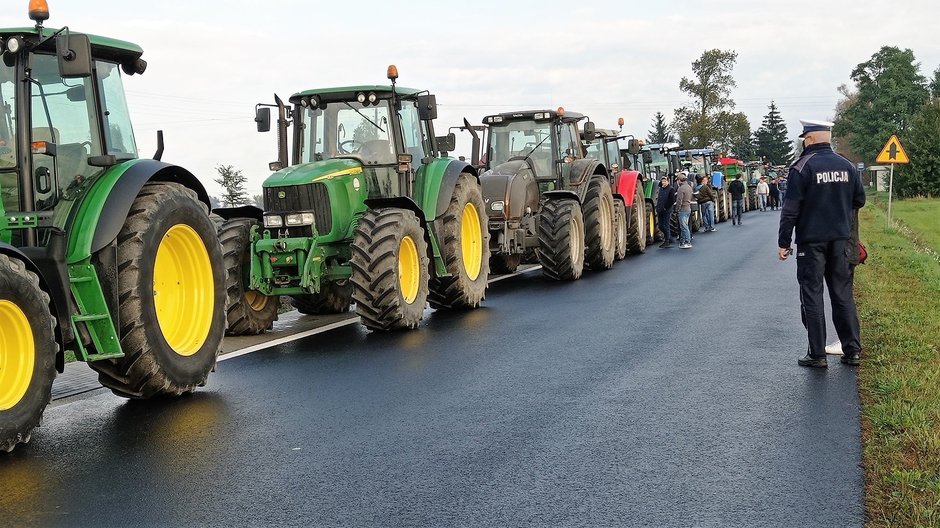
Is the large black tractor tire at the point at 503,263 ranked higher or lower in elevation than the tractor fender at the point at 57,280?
lower

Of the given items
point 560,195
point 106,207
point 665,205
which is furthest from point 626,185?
point 106,207

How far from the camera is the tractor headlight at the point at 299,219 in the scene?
10.9 metres

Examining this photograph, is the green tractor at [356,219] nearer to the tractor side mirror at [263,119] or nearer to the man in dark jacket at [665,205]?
the tractor side mirror at [263,119]

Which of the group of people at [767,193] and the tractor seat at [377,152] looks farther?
the group of people at [767,193]

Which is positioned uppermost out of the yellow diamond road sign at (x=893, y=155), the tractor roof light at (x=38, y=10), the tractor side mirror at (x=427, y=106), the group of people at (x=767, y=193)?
the tractor roof light at (x=38, y=10)

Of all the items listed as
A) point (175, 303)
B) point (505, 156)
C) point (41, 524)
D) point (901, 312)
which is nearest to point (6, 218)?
point (175, 303)

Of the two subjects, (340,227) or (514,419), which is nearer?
(514,419)

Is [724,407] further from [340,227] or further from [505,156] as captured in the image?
[505,156]

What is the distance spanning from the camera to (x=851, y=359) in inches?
333

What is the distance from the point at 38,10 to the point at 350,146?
532 cm

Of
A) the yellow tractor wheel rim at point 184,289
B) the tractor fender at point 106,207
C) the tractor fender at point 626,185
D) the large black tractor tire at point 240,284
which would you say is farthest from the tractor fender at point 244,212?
the tractor fender at point 626,185

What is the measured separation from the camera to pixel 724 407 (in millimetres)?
7004

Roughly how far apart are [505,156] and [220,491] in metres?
13.8

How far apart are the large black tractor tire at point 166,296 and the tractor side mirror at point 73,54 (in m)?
1.21
